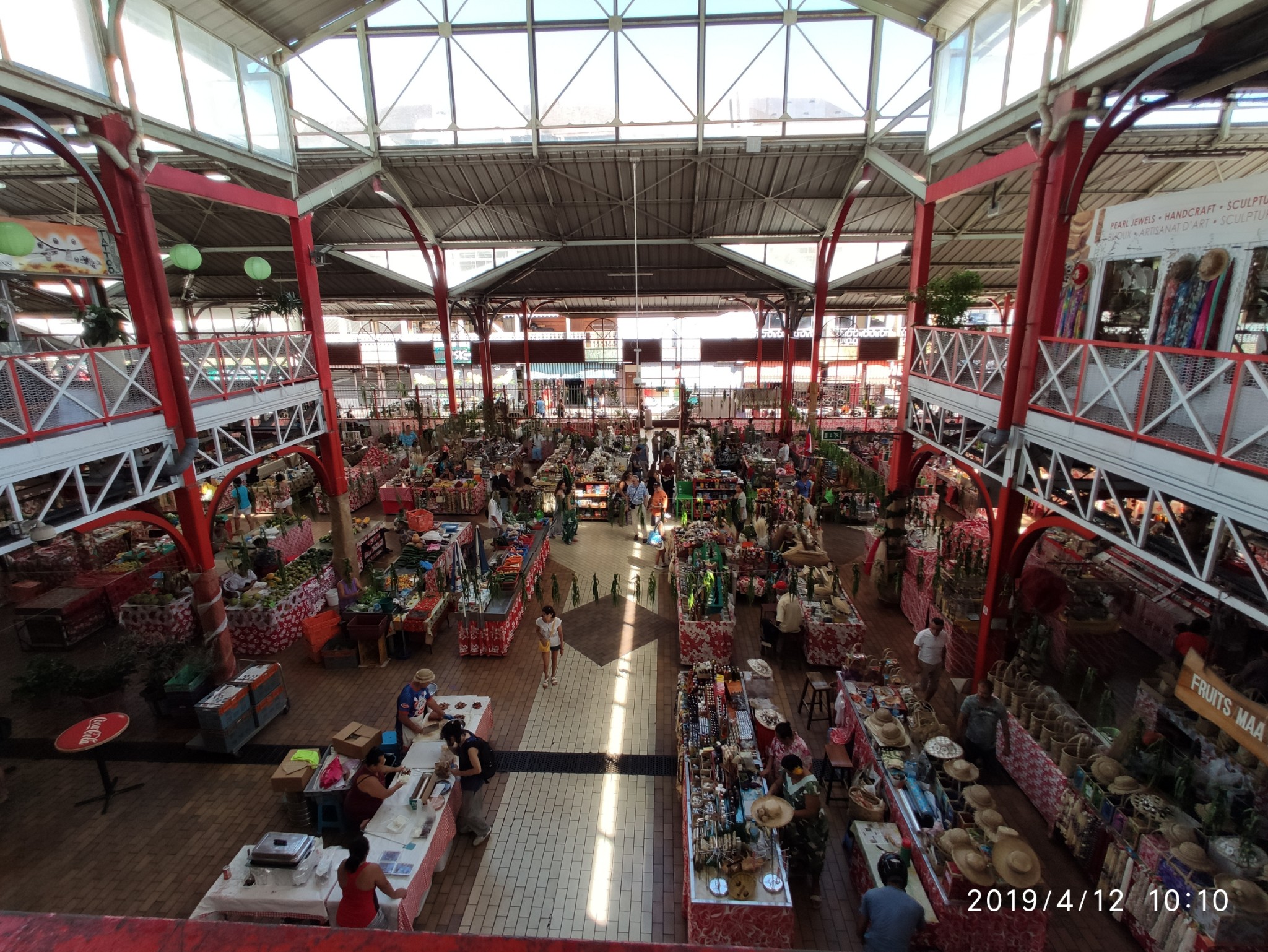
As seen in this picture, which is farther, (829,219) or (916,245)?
(829,219)

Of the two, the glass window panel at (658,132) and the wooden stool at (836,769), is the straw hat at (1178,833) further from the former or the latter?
the glass window panel at (658,132)

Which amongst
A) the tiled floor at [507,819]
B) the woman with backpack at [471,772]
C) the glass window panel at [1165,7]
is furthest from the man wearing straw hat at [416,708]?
the glass window panel at [1165,7]

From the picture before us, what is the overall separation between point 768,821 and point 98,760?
25.3 feet

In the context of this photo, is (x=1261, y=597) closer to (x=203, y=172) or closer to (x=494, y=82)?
(x=494, y=82)

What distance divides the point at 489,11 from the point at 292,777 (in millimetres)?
15613

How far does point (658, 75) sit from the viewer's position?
45.7ft

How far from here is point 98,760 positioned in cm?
707

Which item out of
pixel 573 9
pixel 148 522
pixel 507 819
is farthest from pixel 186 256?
pixel 573 9

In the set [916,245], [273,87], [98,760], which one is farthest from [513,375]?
[98,760]

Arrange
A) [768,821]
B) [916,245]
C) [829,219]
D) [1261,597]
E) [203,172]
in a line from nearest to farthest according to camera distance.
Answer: [1261,597]
[768,821]
[916,245]
[203,172]
[829,219]

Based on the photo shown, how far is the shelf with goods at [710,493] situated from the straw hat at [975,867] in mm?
10627

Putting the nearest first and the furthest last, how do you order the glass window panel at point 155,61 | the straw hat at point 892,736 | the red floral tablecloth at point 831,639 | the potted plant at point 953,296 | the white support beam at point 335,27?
the straw hat at point 892,736 → the glass window panel at point 155,61 → the red floral tablecloth at point 831,639 → the potted plant at point 953,296 → the white support beam at point 335,27

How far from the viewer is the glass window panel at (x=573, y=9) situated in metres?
13.6

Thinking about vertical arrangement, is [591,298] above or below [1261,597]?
above
